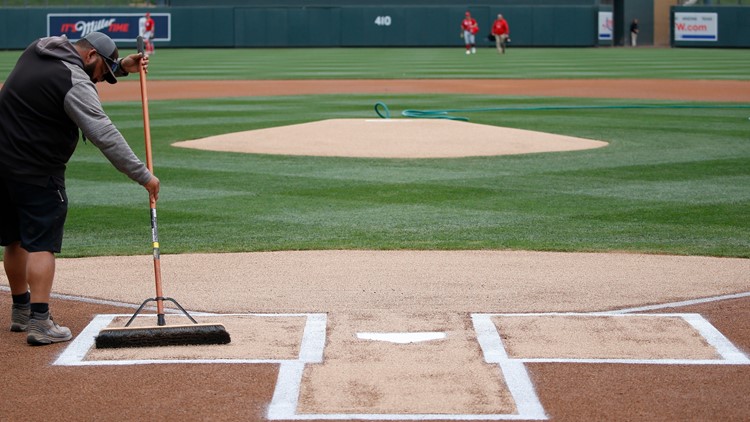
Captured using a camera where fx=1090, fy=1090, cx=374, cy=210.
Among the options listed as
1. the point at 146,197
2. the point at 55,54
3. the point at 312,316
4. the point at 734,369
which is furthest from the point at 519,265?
the point at 146,197

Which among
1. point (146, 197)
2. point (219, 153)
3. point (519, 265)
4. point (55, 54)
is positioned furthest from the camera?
point (219, 153)

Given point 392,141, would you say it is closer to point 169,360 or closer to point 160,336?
point 160,336

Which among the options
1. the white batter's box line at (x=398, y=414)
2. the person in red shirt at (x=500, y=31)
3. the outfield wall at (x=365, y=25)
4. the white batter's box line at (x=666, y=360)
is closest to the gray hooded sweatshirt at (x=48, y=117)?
the white batter's box line at (x=398, y=414)

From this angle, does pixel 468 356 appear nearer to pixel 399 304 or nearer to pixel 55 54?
pixel 399 304

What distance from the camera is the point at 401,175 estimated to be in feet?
44.3

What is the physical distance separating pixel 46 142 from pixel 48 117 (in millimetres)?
139

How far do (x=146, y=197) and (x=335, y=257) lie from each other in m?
4.00

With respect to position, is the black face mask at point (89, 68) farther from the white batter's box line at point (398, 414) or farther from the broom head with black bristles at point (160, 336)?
the white batter's box line at point (398, 414)

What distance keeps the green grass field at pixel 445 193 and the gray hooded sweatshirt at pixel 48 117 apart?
10.2 feet

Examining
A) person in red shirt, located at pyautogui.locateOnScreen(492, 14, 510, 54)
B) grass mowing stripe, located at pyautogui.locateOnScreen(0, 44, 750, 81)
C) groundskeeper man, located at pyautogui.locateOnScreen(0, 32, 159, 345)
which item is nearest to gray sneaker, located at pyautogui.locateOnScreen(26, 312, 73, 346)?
groundskeeper man, located at pyautogui.locateOnScreen(0, 32, 159, 345)

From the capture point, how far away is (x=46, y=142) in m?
5.97

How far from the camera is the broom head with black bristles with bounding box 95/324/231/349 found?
19.2 ft

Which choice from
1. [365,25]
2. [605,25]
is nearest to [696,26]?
[605,25]

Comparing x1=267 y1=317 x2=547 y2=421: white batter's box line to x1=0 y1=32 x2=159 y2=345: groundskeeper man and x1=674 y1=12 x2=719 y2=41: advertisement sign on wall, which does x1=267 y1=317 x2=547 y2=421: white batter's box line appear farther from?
x1=674 y1=12 x2=719 y2=41: advertisement sign on wall
